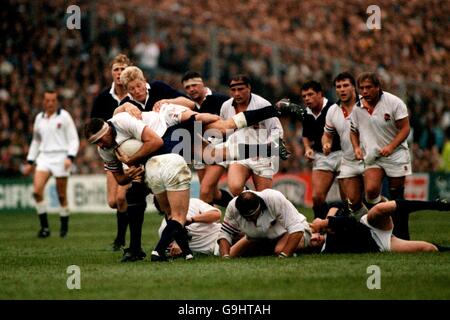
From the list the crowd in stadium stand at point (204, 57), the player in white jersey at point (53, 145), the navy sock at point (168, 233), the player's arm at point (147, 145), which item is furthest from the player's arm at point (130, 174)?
the crowd in stadium stand at point (204, 57)

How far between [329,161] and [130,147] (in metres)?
4.39

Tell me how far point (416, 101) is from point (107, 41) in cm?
879

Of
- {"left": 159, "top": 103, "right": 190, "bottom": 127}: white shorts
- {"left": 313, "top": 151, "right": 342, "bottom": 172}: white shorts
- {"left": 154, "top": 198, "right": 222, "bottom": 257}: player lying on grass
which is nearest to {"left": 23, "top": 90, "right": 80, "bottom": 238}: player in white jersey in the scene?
{"left": 313, "top": 151, "right": 342, "bottom": 172}: white shorts

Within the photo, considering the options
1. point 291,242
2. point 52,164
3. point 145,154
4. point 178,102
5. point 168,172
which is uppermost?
point 178,102

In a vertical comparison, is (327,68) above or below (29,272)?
above

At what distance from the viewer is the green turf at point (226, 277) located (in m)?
9.65

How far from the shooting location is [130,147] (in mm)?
12258

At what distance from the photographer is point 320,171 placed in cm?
1584

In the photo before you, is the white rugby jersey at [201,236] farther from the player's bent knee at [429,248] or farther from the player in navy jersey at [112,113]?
the player's bent knee at [429,248]

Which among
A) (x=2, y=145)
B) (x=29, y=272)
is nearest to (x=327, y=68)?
(x=2, y=145)

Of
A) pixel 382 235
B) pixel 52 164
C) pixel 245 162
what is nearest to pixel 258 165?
pixel 245 162

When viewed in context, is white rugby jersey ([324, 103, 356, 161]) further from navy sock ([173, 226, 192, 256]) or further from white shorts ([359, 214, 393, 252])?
navy sock ([173, 226, 192, 256])

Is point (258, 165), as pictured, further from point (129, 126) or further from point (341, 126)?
point (129, 126)

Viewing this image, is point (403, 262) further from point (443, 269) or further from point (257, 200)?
point (257, 200)
